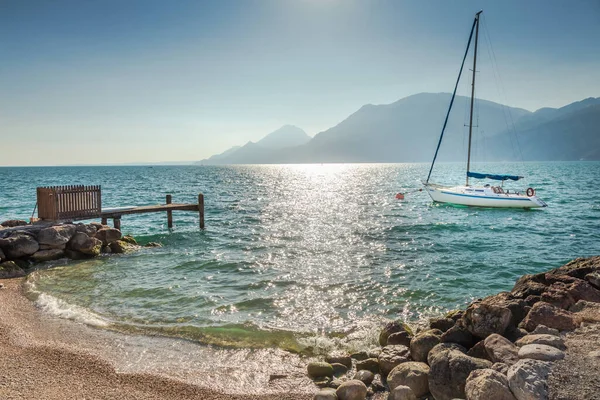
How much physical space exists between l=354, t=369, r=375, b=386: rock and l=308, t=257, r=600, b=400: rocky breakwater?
20 mm

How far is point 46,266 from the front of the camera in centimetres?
1747

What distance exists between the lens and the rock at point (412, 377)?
23.8 ft

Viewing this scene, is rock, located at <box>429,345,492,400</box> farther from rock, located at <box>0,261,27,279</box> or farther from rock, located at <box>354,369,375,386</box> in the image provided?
rock, located at <box>0,261,27,279</box>

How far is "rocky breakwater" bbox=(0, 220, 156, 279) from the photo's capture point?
16.8 metres

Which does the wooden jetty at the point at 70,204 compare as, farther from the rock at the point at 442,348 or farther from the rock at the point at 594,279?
the rock at the point at 594,279

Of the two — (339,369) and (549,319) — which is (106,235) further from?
(549,319)

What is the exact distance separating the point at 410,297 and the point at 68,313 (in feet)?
36.2

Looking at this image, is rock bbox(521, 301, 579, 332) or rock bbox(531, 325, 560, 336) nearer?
rock bbox(531, 325, 560, 336)

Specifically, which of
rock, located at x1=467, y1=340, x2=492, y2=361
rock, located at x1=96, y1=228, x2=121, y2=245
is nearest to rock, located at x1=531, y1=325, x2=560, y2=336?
rock, located at x1=467, y1=340, x2=492, y2=361

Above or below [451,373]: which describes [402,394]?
below

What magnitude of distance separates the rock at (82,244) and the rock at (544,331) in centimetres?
1879

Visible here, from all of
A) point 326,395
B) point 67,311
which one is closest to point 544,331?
point 326,395

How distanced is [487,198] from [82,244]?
3675cm

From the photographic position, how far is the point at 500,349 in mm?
7094
